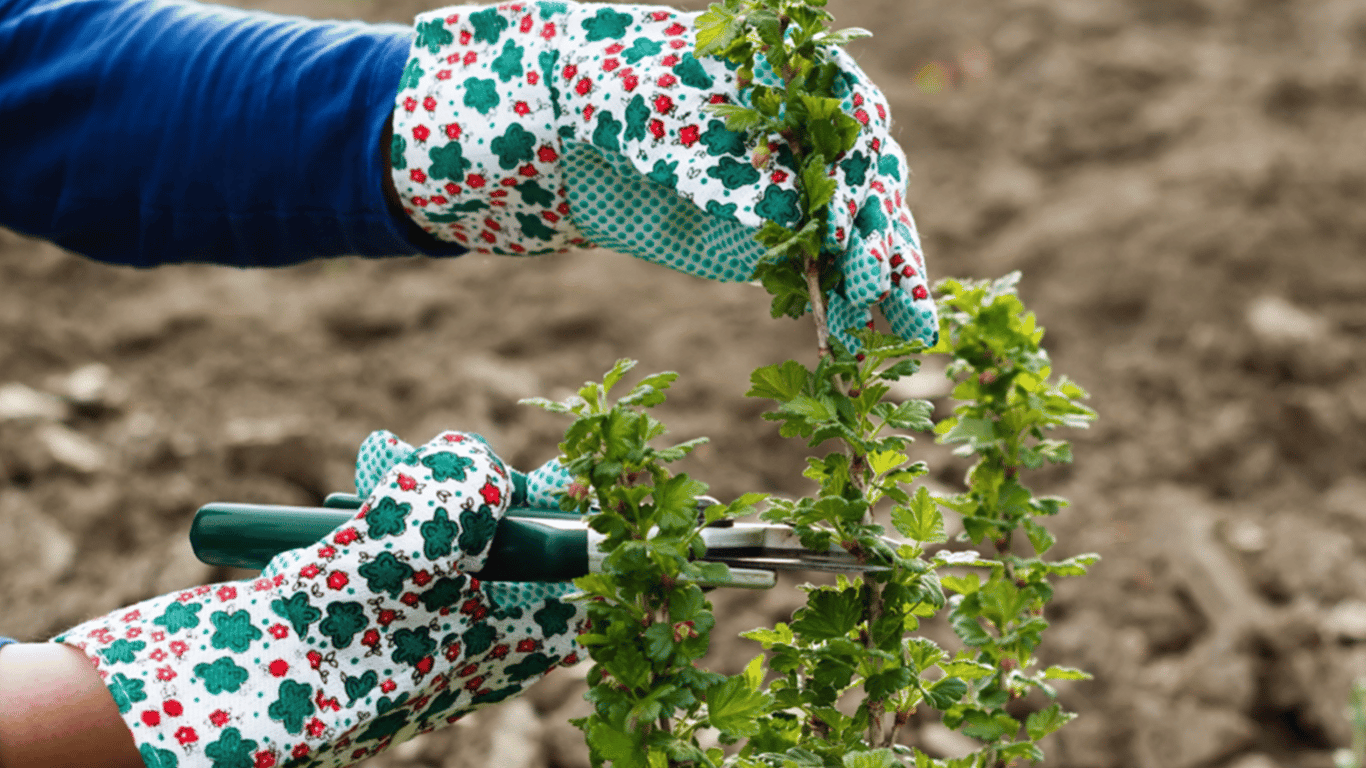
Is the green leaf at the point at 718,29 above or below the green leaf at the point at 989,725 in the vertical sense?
above

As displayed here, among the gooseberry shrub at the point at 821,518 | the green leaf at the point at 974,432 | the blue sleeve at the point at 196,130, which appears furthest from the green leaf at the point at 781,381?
the blue sleeve at the point at 196,130

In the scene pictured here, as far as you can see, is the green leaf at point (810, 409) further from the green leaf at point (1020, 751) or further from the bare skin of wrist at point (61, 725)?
the bare skin of wrist at point (61, 725)

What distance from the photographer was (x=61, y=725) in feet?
2.63

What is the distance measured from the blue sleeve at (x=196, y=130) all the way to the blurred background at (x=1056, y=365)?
33.5 inches

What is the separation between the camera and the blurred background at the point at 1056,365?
5.83 feet

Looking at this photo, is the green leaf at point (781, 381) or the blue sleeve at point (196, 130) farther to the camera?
the blue sleeve at point (196, 130)

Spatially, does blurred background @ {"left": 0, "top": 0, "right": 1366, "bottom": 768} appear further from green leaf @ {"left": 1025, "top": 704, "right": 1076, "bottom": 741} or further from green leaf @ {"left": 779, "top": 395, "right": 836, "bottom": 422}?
green leaf @ {"left": 779, "top": 395, "right": 836, "bottom": 422}

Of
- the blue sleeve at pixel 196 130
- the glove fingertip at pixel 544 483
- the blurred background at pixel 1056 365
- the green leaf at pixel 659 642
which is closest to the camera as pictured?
the green leaf at pixel 659 642

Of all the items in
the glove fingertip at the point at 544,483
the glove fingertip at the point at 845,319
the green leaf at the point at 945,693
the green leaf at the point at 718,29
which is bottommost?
the green leaf at the point at 945,693

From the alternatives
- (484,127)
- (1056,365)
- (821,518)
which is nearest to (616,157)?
(484,127)

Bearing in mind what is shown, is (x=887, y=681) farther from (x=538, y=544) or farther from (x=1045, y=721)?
(x=538, y=544)

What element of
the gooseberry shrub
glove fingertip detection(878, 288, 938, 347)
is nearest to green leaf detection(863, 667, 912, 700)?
the gooseberry shrub

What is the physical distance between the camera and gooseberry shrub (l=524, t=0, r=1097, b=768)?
73cm

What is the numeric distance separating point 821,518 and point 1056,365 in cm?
167
